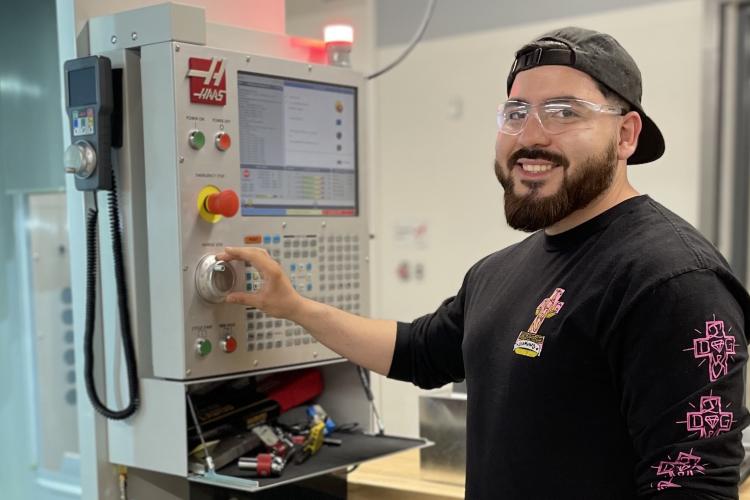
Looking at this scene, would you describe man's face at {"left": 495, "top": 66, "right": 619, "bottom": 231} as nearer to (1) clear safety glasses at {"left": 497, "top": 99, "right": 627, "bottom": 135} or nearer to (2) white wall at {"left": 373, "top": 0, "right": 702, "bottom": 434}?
(1) clear safety glasses at {"left": 497, "top": 99, "right": 627, "bottom": 135}

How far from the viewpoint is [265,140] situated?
1.58 metres

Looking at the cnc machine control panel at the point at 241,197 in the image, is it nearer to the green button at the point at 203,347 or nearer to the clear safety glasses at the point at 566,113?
the green button at the point at 203,347

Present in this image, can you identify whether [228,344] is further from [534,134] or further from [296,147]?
[534,134]

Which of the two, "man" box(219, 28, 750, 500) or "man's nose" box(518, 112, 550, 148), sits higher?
"man's nose" box(518, 112, 550, 148)

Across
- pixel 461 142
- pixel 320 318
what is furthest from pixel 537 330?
pixel 461 142

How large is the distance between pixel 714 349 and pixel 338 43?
1004 millimetres

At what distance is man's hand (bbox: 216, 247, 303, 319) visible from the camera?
1.48 metres

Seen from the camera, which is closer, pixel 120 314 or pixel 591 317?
pixel 591 317

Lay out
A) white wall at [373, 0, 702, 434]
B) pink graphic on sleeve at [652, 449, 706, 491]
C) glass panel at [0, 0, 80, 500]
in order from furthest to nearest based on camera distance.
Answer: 1. white wall at [373, 0, 702, 434]
2. glass panel at [0, 0, 80, 500]
3. pink graphic on sleeve at [652, 449, 706, 491]

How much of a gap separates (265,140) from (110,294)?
40 cm

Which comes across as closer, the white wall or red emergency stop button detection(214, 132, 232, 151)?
red emergency stop button detection(214, 132, 232, 151)

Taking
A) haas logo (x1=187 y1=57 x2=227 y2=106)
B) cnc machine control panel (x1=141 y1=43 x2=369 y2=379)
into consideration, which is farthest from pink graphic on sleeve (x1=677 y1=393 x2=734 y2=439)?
haas logo (x1=187 y1=57 x2=227 y2=106)

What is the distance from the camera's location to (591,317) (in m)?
1.19

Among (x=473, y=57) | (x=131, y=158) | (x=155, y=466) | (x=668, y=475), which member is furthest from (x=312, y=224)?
(x=473, y=57)
